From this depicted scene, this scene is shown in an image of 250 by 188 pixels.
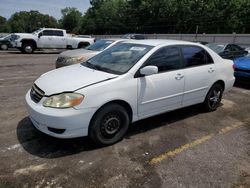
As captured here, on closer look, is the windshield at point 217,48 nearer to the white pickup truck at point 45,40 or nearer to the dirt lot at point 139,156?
the dirt lot at point 139,156

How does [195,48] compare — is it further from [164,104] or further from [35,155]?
[35,155]

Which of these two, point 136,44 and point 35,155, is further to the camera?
point 136,44

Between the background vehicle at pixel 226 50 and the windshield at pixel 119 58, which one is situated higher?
the windshield at pixel 119 58

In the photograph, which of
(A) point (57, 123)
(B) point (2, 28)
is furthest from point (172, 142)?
(B) point (2, 28)

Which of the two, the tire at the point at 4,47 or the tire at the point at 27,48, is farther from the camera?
the tire at the point at 4,47

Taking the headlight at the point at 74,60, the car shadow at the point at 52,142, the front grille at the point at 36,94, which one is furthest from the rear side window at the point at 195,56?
the headlight at the point at 74,60

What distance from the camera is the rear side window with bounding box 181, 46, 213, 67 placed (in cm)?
504

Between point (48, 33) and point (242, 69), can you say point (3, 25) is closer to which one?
point (48, 33)

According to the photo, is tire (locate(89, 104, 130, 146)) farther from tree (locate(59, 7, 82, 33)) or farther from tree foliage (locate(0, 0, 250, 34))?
tree (locate(59, 7, 82, 33))

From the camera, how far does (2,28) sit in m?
107

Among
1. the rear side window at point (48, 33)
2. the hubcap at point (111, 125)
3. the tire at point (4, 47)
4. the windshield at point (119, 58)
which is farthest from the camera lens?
the tire at point (4, 47)

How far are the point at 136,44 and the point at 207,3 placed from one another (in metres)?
56.1

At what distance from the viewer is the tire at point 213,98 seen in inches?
223

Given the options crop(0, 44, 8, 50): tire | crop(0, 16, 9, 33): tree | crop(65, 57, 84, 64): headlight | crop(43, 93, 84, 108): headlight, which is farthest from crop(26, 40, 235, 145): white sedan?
crop(0, 16, 9, 33): tree
